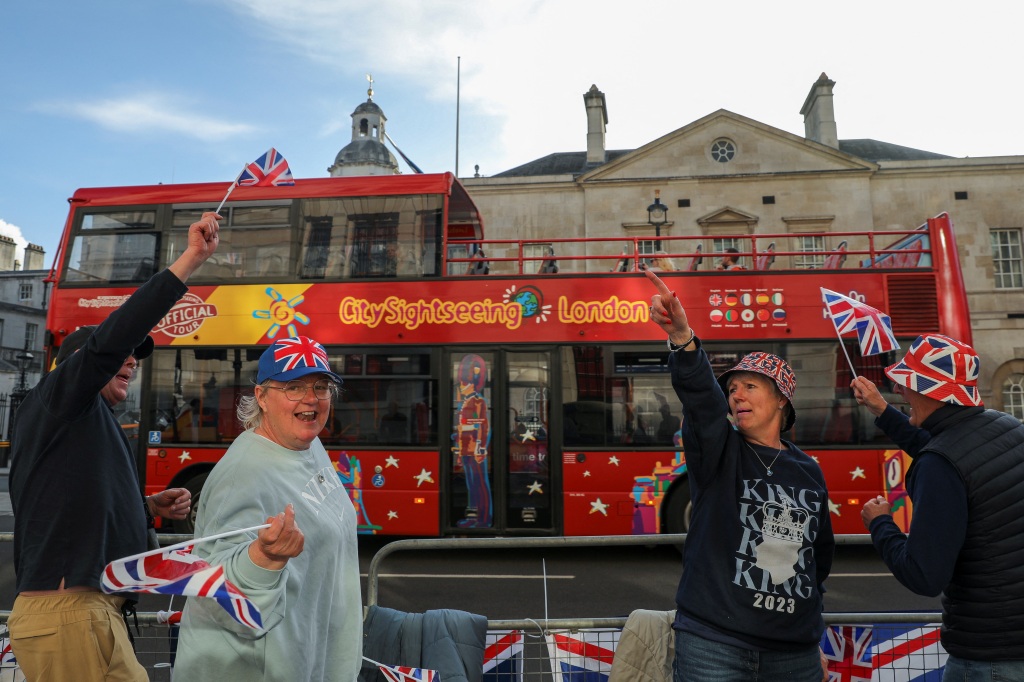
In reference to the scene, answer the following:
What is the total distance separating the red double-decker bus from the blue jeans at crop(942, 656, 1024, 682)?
5.79m

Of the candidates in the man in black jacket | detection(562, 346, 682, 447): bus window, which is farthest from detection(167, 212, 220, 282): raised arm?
detection(562, 346, 682, 447): bus window

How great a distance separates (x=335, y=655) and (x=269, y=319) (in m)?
7.02

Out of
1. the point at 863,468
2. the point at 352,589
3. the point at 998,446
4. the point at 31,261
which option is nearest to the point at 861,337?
the point at 998,446

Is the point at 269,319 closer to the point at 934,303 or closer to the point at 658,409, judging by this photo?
the point at 658,409

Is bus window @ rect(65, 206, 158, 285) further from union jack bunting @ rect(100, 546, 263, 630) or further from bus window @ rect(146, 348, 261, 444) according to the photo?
union jack bunting @ rect(100, 546, 263, 630)

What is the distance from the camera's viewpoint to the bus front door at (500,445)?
26.2 ft

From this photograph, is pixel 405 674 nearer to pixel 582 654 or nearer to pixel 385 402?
pixel 582 654

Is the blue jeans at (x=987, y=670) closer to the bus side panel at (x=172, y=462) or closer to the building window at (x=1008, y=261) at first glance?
the bus side panel at (x=172, y=462)

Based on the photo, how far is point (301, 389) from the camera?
2.06 metres

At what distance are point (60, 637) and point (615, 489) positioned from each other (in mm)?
6519

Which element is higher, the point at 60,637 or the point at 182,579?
the point at 182,579

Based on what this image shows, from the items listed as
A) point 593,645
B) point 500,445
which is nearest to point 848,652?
point 593,645

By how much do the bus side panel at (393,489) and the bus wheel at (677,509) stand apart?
112 inches

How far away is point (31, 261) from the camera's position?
1980 inches
